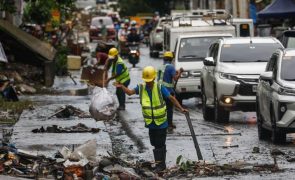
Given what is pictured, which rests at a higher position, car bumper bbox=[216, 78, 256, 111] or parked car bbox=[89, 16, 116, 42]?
car bumper bbox=[216, 78, 256, 111]

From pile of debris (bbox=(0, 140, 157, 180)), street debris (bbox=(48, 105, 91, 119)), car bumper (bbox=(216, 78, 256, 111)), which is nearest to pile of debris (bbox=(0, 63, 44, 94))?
street debris (bbox=(48, 105, 91, 119))

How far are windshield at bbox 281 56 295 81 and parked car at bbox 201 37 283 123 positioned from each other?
10.6 feet

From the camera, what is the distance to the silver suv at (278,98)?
17.1m

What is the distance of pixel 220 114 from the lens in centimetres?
2203

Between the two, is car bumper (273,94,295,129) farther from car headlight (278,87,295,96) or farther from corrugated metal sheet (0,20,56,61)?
corrugated metal sheet (0,20,56,61)

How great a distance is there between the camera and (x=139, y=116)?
24.0 metres

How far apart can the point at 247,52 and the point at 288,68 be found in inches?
185

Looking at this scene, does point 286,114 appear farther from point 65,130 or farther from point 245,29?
point 245,29

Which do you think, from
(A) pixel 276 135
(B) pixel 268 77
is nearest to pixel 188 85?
(B) pixel 268 77

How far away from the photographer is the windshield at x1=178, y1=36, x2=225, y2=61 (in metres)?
26.7

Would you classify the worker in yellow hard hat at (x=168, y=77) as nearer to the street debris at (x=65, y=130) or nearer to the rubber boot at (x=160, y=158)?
the street debris at (x=65, y=130)

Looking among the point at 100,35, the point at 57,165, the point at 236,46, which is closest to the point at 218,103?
the point at 236,46

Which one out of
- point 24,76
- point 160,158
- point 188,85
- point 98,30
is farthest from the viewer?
point 98,30

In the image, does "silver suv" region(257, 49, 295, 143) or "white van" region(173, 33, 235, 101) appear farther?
"white van" region(173, 33, 235, 101)
